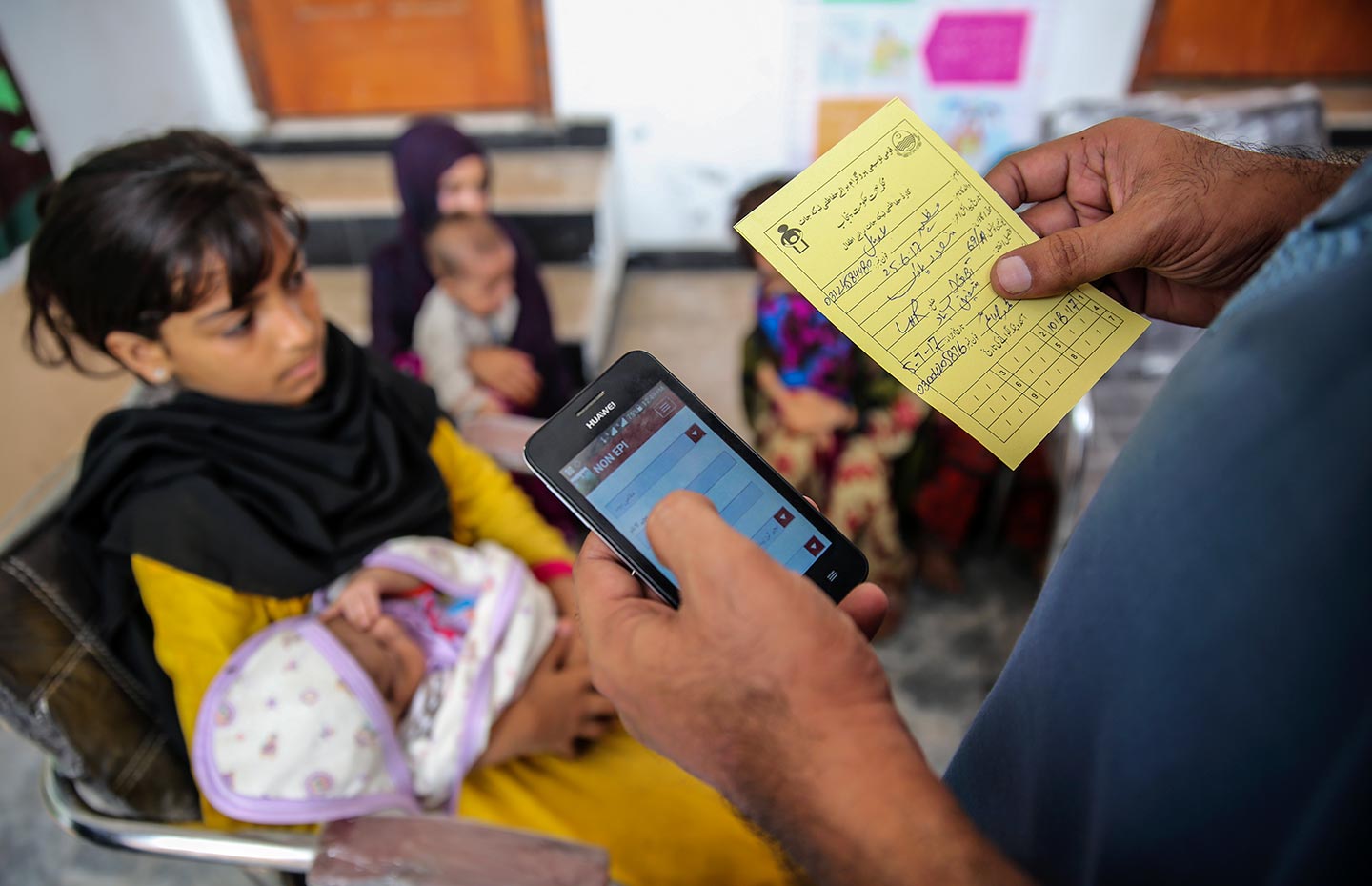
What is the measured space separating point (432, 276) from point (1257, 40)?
103 inches

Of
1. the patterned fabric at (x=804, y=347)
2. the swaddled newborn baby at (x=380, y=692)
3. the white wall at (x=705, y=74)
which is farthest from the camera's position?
the white wall at (x=705, y=74)

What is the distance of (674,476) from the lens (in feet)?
2.10

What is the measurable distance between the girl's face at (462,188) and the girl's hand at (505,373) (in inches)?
13.7

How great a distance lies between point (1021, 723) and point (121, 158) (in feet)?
3.58

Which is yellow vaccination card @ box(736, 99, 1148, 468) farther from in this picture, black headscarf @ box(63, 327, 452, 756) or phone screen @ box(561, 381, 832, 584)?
black headscarf @ box(63, 327, 452, 756)

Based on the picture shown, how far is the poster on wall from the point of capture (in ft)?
8.19

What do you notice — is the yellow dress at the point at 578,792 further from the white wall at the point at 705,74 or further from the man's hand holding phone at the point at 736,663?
the white wall at the point at 705,74

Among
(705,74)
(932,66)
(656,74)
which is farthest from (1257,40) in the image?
(656,74)

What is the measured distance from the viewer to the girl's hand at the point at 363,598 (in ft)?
3.26

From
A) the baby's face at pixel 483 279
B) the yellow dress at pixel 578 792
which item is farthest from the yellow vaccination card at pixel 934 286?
the baby's face at pixel 483 279

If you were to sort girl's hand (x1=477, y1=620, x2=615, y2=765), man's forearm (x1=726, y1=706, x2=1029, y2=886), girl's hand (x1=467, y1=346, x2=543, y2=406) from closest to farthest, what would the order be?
man's forearm (x1=726, y1=706, x2=1029, y2=886) → girl's hand (x1=477, y1=620, x2=615, y2=765) → girl's hand (x1=467, y1=346, x2=543, y2=406)

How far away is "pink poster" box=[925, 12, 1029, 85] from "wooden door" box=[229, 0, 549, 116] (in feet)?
4.08

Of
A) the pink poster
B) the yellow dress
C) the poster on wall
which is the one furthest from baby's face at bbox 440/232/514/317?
the pink poster

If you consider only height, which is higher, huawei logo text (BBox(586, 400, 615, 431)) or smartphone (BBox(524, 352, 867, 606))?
huawei logo text (BBox(586, 400, 615, 431))
